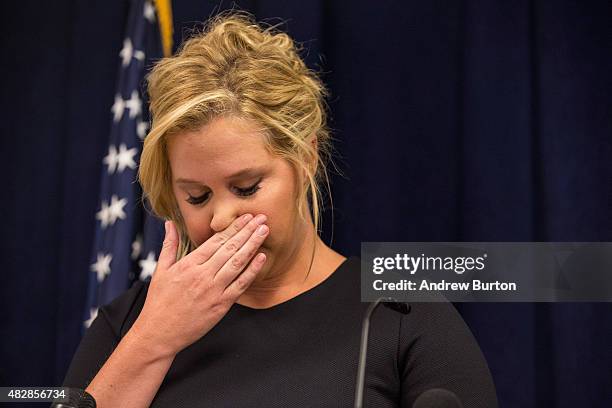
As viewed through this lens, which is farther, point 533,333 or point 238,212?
point 533,333

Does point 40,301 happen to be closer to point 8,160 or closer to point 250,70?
point 8,160

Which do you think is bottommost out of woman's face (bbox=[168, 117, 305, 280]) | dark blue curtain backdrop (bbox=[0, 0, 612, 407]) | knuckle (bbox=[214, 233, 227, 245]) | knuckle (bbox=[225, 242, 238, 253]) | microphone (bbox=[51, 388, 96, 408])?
microphone (bbox=[51, 388, 96, 408])

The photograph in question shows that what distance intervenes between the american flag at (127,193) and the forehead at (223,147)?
2.82 feet

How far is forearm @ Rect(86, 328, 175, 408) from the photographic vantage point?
0.96 metres

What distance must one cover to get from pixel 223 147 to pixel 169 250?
18cm

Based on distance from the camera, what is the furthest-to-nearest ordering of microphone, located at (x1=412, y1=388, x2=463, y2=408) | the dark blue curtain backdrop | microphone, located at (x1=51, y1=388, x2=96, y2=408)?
the dark blue curtain backdrop
microphone, located at (x1=51, y1=388, x2=96, y2=408)
microphone, located at (x1=412, y1=388, x2=463, y2=408)

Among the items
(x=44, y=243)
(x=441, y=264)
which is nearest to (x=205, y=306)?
(x=441, y=264)

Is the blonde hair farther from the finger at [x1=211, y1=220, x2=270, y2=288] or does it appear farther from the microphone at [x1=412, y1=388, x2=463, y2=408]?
the microphone at [x1=412, y1=388, x2=463, y2=408]

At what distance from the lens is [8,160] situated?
2047mm

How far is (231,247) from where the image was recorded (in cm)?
98

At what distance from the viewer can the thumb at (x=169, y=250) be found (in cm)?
103

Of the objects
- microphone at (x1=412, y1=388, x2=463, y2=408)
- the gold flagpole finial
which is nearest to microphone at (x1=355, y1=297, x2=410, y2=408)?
microphone at (x1=412, y1=388, x2=463, y2=408)

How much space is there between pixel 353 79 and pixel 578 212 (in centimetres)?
62

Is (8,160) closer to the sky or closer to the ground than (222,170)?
closer to the sky
